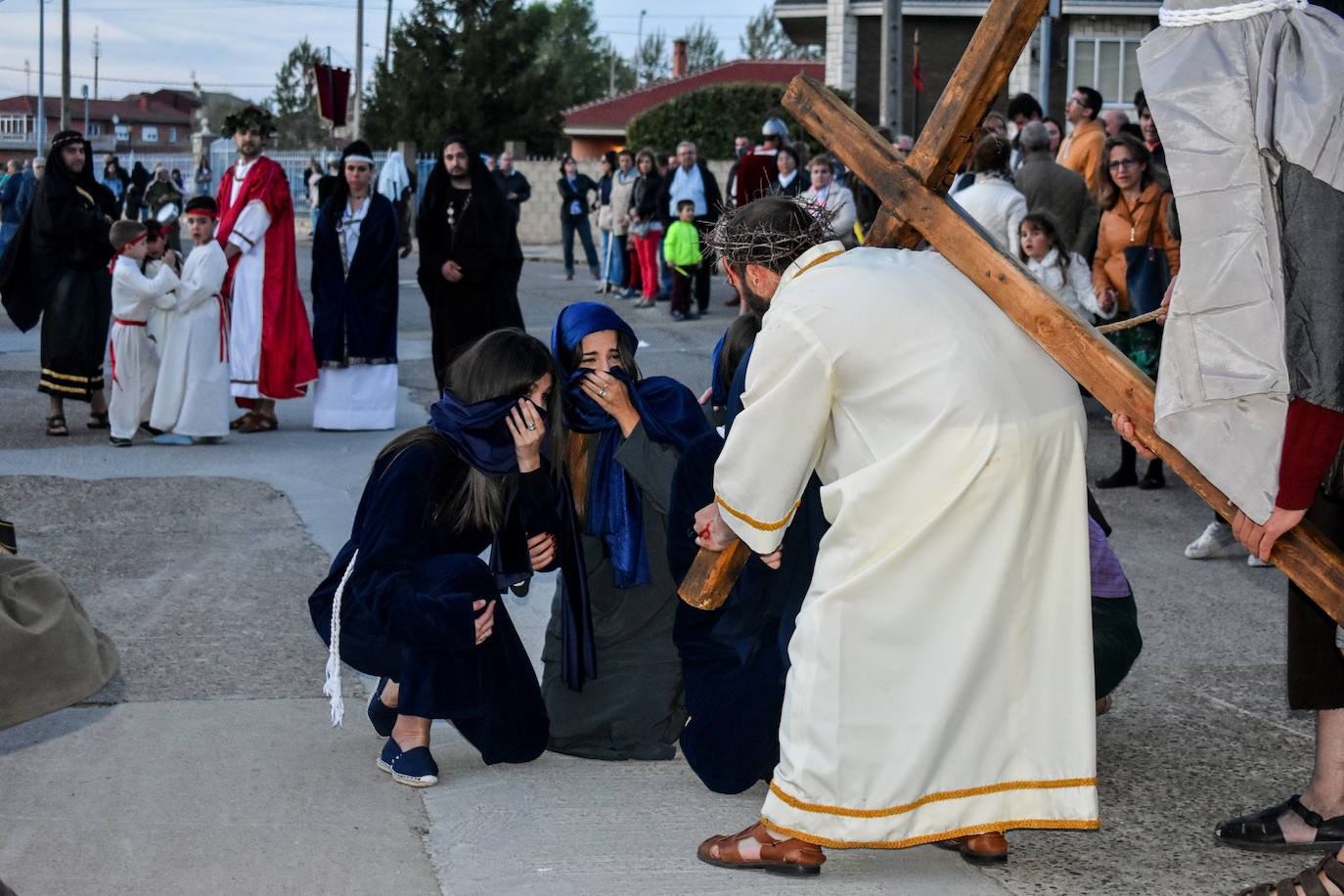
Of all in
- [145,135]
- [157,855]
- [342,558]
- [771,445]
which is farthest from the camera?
[145,135]

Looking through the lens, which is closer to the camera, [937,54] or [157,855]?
[157,855]

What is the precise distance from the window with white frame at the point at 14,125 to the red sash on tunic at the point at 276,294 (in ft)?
283

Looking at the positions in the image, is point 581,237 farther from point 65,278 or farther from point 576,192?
point 65,278

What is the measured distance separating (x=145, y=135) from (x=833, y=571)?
386 ft

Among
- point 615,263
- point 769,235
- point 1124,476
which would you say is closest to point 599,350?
point 769,235

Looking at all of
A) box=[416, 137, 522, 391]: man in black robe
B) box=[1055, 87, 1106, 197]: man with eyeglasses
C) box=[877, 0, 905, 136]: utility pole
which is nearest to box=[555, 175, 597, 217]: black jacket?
box=[877, 0, 905, 136]: utility pole

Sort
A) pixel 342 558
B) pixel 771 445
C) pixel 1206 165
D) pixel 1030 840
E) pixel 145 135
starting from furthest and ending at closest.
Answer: pixel 145 135, pixel 342 558, pixel 1030 840, pixel 771 445, pixel 1206 165

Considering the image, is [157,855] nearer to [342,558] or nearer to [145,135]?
[342,558]

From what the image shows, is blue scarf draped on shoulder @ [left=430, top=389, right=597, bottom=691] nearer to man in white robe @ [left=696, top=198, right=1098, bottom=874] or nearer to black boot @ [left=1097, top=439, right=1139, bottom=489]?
man in white robe @ [left=696, top=198, right=1098, bottom=874]

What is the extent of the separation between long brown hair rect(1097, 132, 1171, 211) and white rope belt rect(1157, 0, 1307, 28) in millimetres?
5477

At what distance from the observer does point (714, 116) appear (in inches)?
1265

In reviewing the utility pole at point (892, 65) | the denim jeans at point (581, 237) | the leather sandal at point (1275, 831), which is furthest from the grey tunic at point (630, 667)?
the denim jeans at point (581, 237)

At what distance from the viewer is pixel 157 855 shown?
12.2 feet

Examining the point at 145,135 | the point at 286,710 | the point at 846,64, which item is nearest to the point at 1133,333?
the point at 286,710
